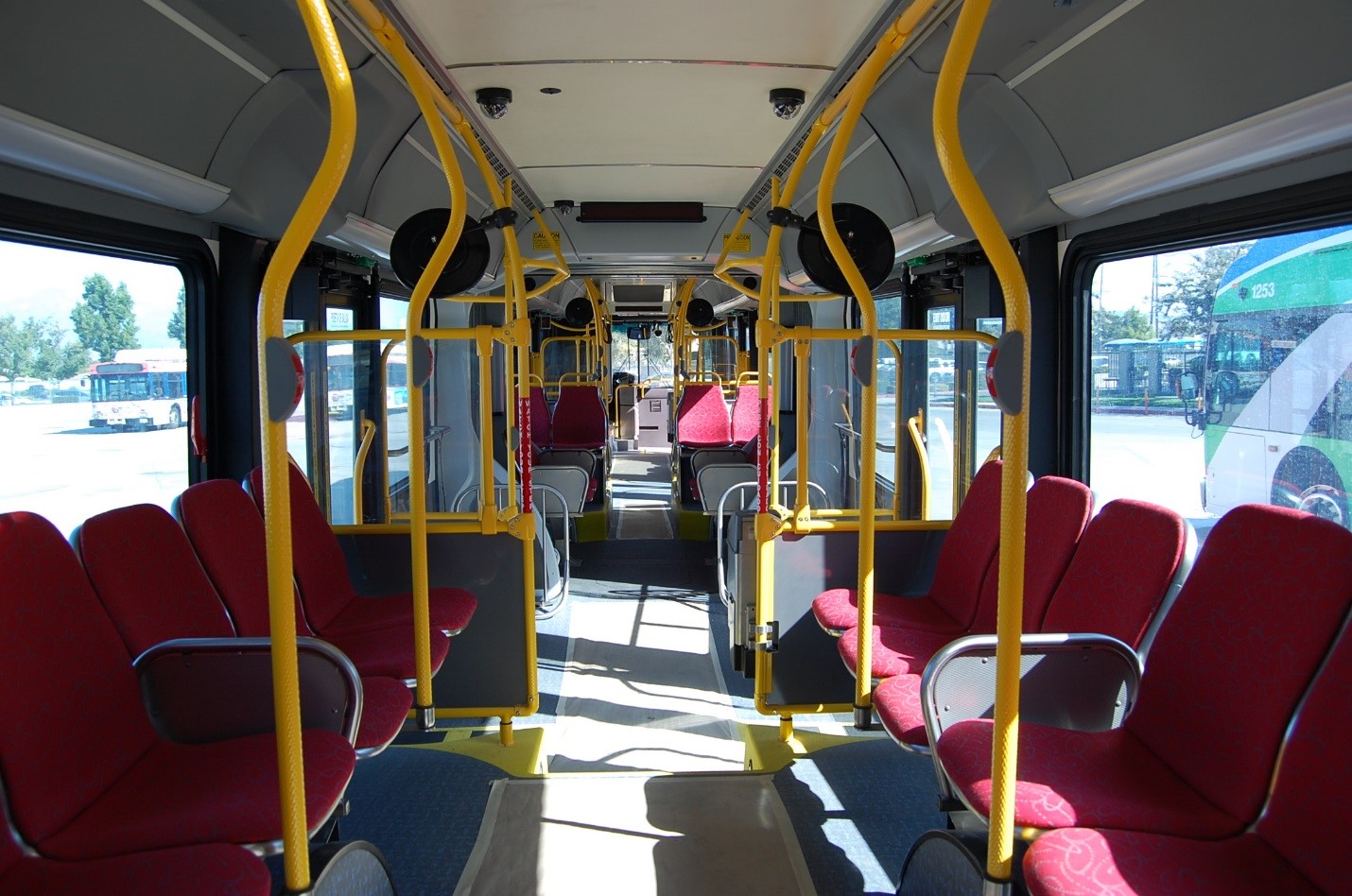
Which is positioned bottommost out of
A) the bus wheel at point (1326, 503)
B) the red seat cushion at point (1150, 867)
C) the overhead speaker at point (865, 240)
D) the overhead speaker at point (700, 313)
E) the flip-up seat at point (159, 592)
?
the red seat cushion at point (1150, 867)

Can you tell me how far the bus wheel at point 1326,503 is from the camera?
2205 millimetres

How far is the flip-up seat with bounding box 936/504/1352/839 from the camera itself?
1.73m

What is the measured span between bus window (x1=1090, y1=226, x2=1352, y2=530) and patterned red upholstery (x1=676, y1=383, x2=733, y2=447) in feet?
16.3

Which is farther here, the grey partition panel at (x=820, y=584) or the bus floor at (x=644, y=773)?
the grey partition panel at (x=820, y=584)

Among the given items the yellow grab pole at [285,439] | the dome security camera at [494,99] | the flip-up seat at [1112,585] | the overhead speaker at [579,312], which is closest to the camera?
the yellow grab pole at [285,439]

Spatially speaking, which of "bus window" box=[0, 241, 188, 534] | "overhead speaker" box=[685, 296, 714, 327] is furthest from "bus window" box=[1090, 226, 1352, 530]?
"overhead speaker" box=[685, 296, 714, 327]

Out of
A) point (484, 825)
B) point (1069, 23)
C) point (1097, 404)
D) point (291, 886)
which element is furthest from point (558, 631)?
point (1069, 23)

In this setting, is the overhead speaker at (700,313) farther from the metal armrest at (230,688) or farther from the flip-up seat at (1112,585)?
the metal armrest at (230,688)

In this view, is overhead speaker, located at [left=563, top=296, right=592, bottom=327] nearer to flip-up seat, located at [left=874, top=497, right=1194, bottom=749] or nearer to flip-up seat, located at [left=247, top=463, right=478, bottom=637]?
flip-up seat, located at [left=247, top=463, right=478, bottom=637]

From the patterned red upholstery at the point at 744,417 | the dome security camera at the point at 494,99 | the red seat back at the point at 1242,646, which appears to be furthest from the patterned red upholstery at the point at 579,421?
the red seat back at the point at 1242,646

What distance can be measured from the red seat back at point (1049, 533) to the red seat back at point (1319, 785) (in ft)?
3.12

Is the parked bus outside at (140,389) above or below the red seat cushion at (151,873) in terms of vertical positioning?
above

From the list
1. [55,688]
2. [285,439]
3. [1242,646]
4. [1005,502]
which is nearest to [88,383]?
[55,688]

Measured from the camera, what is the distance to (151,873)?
157cm
